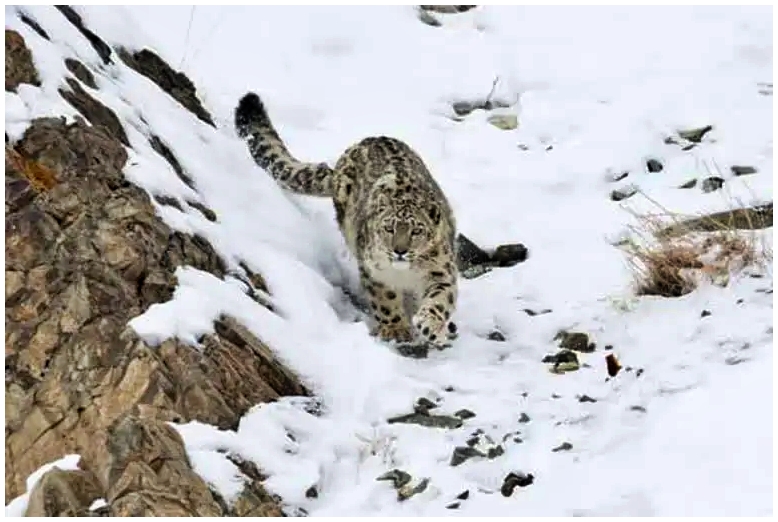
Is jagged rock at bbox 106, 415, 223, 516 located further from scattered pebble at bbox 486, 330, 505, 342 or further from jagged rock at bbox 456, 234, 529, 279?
jagged rock at bbox 456, 234, 529, 279

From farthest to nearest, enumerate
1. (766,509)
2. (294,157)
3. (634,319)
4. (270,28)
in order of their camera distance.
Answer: (270,28)
(294,157)
(634,319)
(766,509)

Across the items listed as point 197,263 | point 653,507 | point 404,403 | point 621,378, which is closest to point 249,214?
point 197,263

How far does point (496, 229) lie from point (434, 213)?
92cm

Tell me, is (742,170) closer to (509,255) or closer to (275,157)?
(509,255)

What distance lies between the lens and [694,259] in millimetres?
8250

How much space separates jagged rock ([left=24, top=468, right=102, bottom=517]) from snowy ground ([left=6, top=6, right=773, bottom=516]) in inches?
18.0

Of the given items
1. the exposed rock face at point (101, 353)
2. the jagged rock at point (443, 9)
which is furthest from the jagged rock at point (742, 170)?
the jagged rock at point (443, 9)

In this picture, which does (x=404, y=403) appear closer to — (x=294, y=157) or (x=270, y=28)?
(x=294, y=157)

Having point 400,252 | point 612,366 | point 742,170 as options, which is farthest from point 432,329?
point 742,170

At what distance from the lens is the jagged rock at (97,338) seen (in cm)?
636

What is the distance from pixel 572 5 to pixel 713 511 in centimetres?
857

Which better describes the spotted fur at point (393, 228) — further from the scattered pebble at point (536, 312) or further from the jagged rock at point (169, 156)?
the jagged rock at point (169, 156)

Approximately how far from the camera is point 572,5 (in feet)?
44.2

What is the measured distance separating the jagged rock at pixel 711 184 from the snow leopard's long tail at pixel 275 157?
2.43 m
